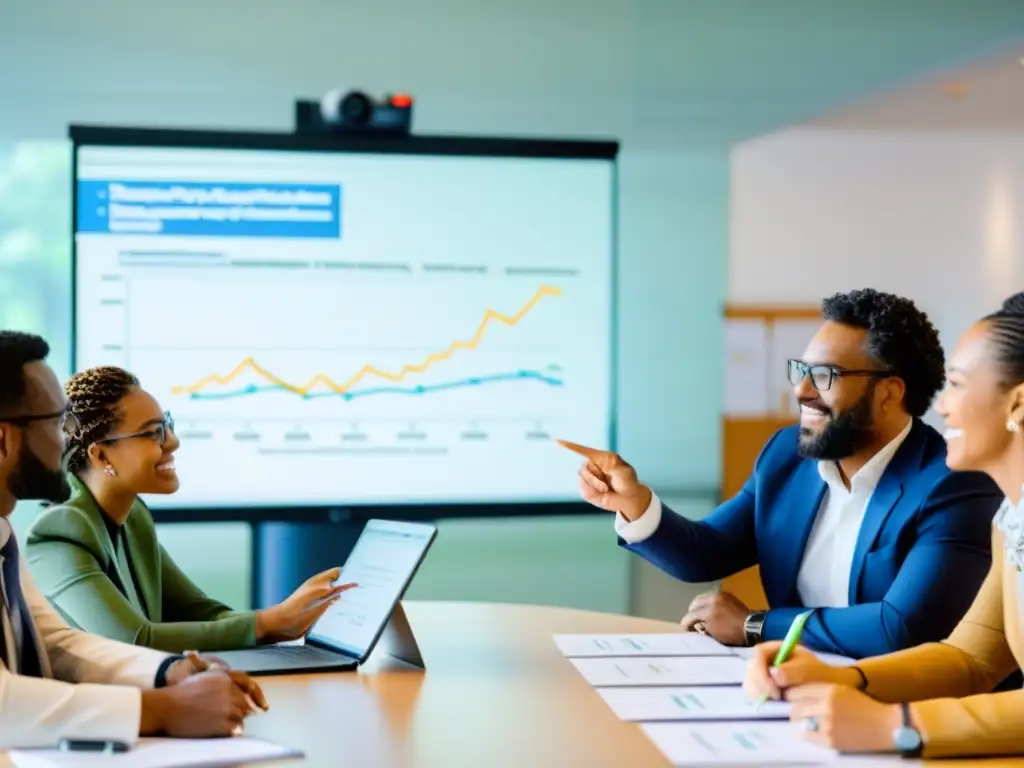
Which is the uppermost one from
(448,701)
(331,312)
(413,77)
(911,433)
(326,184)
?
(413,77)

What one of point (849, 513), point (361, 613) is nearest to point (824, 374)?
point (849, 513)

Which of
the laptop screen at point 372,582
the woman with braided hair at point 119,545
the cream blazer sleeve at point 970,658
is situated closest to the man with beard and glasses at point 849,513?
the cream blazer sleeve at point 970,658

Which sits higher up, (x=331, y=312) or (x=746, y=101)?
(x=746, y=101)

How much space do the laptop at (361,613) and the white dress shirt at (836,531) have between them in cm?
80

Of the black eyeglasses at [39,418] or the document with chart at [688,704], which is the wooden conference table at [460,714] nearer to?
the document with chart at [688,704]

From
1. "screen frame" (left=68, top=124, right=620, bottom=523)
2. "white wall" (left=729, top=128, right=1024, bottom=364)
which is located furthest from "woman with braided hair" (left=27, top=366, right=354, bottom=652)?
"white wall" (left=729, top=128, right=1024, bottom=364)

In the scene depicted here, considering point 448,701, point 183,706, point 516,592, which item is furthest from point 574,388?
point 183,706

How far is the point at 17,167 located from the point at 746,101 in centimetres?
271

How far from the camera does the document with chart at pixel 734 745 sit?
4.90 feet

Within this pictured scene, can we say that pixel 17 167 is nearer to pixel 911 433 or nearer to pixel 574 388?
pixel 574 388

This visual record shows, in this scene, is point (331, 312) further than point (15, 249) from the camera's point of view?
No

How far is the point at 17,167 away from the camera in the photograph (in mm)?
4242

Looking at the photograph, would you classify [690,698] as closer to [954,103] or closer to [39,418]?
[39,418]

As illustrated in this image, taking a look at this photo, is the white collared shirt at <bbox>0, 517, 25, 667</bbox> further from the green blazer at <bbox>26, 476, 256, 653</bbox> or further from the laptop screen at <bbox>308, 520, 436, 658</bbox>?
the laptop screen at <bbox>308, 520, 436, 658</bbox>
